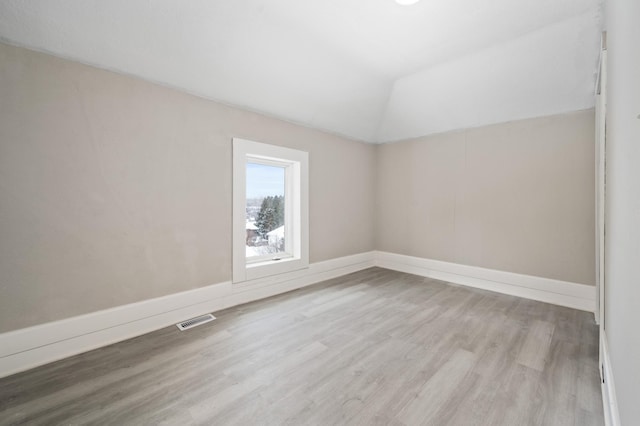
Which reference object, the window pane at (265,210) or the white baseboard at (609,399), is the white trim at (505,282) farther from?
the window pane at (265,210)

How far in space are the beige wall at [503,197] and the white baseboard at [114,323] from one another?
2.23 meters

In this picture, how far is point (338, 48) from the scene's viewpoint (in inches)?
97.8

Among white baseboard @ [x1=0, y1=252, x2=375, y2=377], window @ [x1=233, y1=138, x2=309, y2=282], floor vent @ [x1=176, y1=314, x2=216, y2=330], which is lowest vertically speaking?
floor vent @ [x1=176, y1=314, x2=216, y2=330]

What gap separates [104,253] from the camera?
1982 millimetres

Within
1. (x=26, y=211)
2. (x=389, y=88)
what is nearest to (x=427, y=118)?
(x=389, y=88)

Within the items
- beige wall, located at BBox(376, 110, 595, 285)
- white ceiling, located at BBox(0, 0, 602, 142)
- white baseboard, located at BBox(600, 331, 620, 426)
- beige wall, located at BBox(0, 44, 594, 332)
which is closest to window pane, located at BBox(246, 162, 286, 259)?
beige wall, located at BBox(0, 44, 594, 332)

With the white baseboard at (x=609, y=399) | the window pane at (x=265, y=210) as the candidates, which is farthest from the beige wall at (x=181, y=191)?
the white baseboard at (x=609, y=399)

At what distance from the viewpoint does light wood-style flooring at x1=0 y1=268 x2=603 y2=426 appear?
1.32m

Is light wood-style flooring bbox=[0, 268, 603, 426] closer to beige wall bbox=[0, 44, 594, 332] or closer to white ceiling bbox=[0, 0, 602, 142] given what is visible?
beige wall bbox=[0, 44, 594, 332]

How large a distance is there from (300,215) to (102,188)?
1961 mm

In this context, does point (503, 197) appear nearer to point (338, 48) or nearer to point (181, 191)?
point (338, 48)

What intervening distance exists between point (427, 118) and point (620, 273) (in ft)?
9.56

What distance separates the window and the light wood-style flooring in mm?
660

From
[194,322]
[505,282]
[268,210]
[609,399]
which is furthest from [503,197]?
[194,322]
